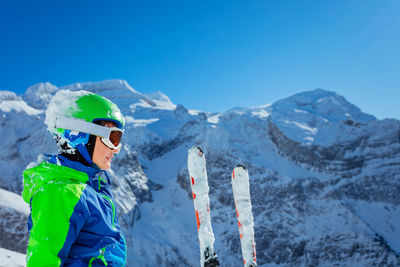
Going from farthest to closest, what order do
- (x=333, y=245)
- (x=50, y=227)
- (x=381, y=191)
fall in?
(x=381, y=191) < (x=333, y=245) < (x=50, y=227)

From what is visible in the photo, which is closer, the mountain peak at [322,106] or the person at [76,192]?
the person at [76,192]

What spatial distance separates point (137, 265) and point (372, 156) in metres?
61.7

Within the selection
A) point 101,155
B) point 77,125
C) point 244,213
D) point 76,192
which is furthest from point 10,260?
point 76,192

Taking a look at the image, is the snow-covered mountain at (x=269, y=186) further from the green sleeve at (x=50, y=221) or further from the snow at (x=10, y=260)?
the green sleeve at (x=50, y=221)

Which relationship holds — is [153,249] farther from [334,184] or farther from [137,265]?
[334,184]

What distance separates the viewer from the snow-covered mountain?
52.7 metres

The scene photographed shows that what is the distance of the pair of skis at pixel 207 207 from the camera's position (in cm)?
496

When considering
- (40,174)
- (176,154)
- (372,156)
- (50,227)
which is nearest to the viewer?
(50,227)

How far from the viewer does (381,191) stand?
63406mm

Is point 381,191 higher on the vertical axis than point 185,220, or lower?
higher

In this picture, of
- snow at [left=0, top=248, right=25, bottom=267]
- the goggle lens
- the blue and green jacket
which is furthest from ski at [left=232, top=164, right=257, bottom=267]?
snow at [left=0, top=248, right=25, bottom=267]

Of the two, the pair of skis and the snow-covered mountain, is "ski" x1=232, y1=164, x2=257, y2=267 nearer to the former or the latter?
the pair of skis

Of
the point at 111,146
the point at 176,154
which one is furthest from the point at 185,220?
the point at 111,146

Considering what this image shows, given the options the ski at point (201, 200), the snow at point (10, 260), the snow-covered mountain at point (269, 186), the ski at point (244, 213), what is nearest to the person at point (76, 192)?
the ski at point (201, 200)
